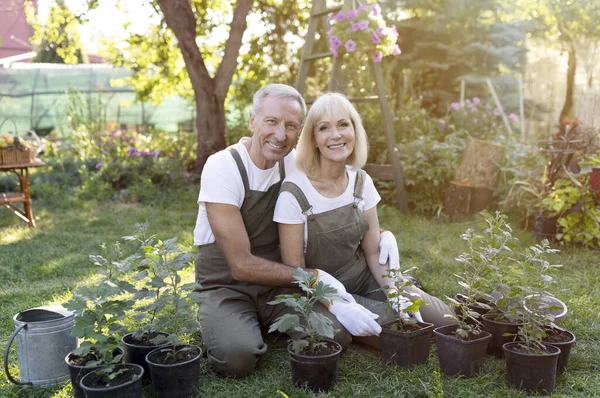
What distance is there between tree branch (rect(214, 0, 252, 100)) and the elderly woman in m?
4.33

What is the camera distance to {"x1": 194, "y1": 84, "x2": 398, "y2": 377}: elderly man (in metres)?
2.47

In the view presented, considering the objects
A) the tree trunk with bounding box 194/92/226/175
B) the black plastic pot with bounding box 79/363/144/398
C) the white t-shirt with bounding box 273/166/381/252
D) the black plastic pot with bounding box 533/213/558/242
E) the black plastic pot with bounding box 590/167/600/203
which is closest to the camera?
the black plastic pot with bounding box 79/363/144/398

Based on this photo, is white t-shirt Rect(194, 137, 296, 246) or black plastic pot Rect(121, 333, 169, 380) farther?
white t-shirt Rect(194, 137, 296, 246)

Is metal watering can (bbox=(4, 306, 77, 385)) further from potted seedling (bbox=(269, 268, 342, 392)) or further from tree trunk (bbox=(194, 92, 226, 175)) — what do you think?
tree trunk (bbox=(194, 92, 226, 175))

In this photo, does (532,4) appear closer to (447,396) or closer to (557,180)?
(557,180)

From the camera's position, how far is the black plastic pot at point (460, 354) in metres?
2.30

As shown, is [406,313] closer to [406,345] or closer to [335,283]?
[406,345]

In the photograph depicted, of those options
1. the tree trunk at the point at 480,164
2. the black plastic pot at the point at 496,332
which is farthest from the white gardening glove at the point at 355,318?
the tree trunk at the point at 480,164

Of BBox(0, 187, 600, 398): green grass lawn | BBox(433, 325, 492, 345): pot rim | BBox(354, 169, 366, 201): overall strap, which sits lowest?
BBox(0, 187, 600, 398): green grass lawn

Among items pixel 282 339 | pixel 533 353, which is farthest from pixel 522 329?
pixel 282 339

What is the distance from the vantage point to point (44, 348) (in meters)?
2.29

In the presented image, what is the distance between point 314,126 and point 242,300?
0.88 metres

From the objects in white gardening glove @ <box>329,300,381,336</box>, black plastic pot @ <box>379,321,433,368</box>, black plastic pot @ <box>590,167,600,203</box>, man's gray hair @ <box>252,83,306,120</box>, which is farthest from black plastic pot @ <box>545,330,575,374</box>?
black plastic pot @ <box>590,167,600,203</box>

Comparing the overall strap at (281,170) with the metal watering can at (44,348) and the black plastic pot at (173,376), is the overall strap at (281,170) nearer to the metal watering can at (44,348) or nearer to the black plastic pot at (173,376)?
the black plastic pot at (173,376)
